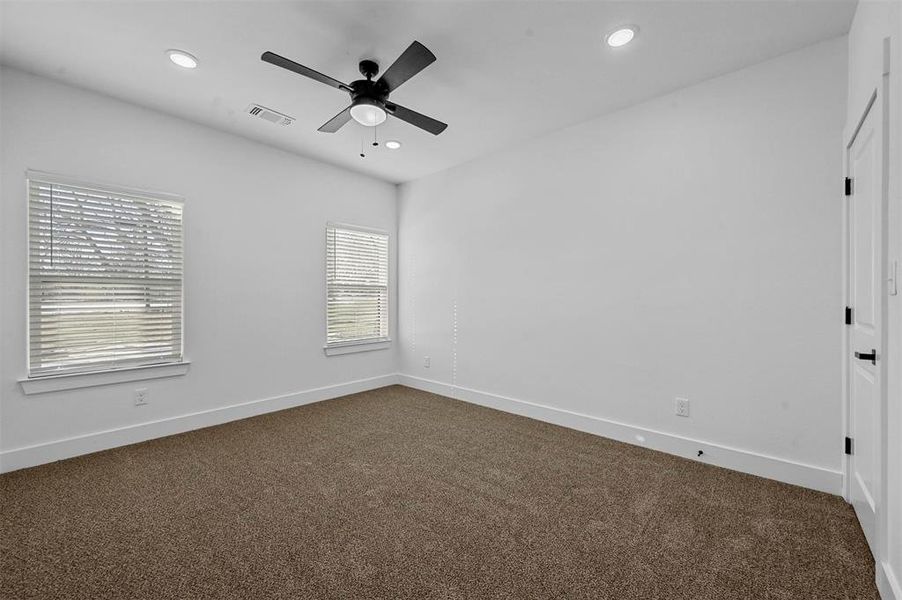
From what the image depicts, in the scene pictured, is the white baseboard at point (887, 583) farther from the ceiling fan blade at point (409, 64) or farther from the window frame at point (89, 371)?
the window frame at point (89, 371)

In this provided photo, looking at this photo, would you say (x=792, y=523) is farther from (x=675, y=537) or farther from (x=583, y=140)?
(x=583, y=140)

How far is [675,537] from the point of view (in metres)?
1.95

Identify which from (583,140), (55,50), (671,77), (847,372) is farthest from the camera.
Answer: (583,140)

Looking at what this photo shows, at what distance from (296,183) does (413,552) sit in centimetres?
378

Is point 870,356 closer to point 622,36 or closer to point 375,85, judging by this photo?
point 622,36

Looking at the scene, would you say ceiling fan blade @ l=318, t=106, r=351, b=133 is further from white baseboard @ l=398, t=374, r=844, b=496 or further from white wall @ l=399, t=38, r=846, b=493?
white baseboard @ l=398, t=374, r=844, b=496

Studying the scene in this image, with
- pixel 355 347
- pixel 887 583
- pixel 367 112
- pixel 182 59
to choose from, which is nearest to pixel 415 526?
pixel 887 583

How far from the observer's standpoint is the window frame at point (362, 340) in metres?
4.56

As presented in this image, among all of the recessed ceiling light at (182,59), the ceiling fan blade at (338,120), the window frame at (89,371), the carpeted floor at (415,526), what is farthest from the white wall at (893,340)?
the window frame at (89,371)

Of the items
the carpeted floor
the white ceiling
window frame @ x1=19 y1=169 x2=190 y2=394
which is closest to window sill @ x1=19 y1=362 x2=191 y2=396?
window frame @ x1=19 y1=169 x2=190 y2=394

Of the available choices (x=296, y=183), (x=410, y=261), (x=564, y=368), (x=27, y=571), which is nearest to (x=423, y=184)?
(x=410, y=261)

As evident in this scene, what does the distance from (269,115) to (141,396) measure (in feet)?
8.53

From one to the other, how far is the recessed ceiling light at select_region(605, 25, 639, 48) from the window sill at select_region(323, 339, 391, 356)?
3880 mm

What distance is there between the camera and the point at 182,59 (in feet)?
8.53
